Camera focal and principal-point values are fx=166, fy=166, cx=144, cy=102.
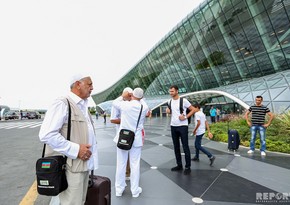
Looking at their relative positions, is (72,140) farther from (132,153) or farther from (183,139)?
(183,139)

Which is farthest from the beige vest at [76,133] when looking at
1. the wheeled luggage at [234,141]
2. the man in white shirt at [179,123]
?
the wheeled luggage at [234,141]

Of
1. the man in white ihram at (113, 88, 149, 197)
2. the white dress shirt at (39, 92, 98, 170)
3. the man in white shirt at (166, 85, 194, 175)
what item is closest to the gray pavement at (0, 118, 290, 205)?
the man in white ihram at (113, 88, 149, 197)

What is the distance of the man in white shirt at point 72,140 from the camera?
158cm

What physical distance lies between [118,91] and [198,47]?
44990 mm

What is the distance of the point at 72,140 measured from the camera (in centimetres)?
170

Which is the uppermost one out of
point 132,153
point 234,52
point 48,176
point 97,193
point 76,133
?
point 234,52

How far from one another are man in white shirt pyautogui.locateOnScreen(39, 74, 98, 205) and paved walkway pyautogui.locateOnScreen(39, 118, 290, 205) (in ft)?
4.34

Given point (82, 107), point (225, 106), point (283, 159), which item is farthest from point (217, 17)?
point (82, 107)

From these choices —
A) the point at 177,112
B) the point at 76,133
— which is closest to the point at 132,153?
the point at 76,133

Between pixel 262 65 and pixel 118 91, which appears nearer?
pixel 262 65

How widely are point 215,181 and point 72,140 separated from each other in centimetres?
319

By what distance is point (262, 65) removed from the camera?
1788 centimetres

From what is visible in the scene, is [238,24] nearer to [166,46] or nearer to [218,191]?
[166,46]

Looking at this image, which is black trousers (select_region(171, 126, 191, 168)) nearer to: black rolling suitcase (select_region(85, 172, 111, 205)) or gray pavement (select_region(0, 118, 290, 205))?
gray pavement (select_region(0, 118, 290, 205))
